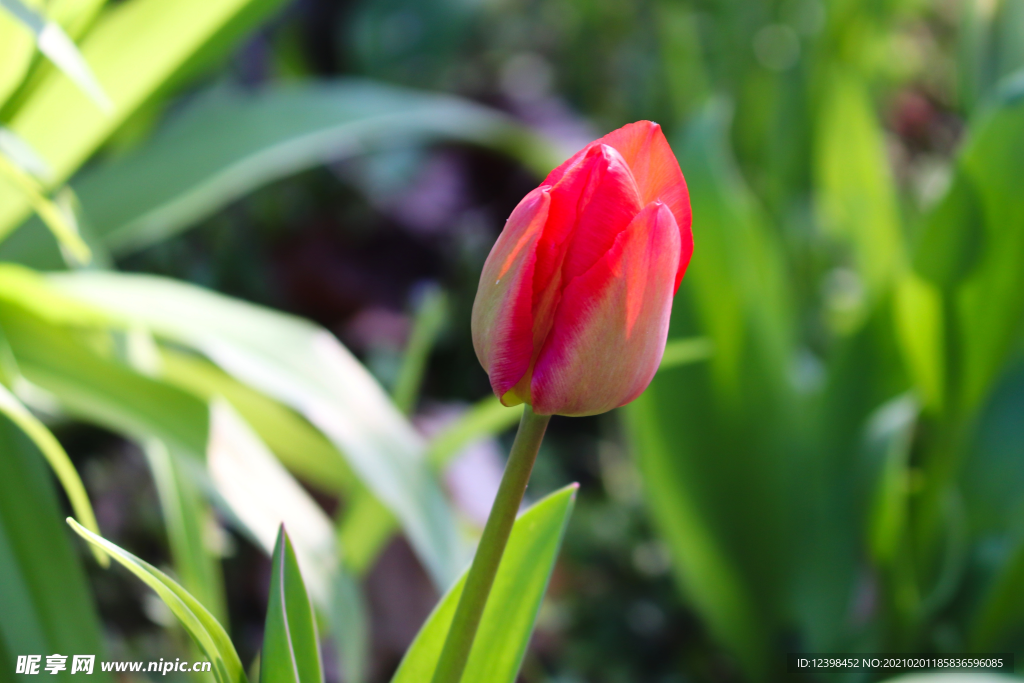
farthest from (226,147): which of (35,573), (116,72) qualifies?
(35,573)

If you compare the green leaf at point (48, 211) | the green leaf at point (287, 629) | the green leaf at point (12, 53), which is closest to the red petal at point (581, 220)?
the green leaf at point (287, 629)

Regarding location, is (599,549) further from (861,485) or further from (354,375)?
(354,375)

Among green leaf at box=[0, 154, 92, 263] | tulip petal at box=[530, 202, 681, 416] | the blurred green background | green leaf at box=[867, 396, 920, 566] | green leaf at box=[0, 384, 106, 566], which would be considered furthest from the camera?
green leaf at box=[867, 396, 920, 566]

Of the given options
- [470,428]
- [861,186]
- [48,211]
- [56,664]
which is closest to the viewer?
[56,664]

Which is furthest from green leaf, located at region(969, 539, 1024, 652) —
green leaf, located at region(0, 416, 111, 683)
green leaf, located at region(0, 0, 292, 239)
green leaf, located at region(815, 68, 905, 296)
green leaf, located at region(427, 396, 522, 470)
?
green leaf, located at region(0, 0, 292, 239)

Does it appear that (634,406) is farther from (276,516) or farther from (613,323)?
(613,323)

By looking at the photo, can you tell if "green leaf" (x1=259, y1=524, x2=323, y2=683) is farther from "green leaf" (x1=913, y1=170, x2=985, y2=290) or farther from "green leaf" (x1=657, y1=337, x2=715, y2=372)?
"green leaf" (x1=913, y1=170, x2=985, y2=290)
